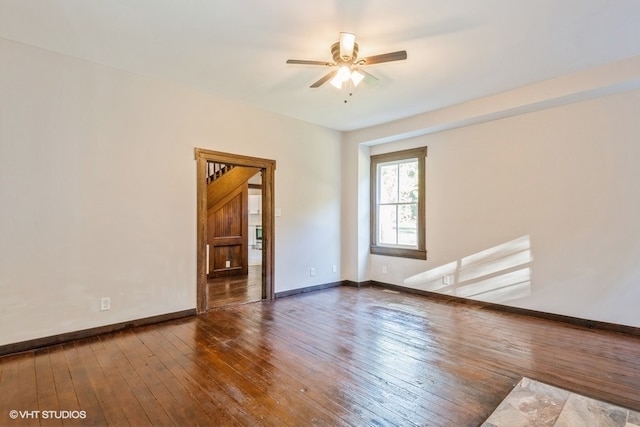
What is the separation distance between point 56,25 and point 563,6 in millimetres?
4187

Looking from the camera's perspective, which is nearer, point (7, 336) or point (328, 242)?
point (7, 336)

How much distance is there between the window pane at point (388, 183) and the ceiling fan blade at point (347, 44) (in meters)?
3.23

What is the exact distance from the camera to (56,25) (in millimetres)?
2766

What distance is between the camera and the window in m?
5.35

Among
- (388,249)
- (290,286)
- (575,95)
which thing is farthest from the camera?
(388,249)

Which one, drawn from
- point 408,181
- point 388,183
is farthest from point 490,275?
point 388,183

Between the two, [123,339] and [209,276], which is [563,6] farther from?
[209,276]

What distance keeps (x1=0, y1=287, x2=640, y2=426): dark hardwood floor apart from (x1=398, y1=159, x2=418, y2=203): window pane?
2230 millimetres

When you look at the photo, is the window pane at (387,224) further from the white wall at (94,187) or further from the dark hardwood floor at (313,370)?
the white wall at (94,187)

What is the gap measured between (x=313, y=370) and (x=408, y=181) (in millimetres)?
3847

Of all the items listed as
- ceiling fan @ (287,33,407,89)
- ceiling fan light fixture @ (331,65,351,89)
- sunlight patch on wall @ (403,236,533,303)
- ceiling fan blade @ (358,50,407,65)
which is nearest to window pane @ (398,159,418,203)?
sunlight patch on wall @ (403,236,533,303)

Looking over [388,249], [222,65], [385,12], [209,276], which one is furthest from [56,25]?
[388,249]

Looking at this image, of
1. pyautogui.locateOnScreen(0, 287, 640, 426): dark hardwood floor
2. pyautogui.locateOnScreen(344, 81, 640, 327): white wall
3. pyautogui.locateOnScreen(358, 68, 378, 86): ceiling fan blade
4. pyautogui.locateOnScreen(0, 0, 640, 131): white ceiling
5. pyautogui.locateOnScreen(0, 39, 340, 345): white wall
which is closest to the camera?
pyautogui.locateOnScreen(0, 287, 640, 426): dark hardwood floor

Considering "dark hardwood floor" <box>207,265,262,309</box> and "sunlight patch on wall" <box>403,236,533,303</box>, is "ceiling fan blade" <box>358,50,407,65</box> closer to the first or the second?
"sunlight patch on wall" <box>403,236,533,303</box>
